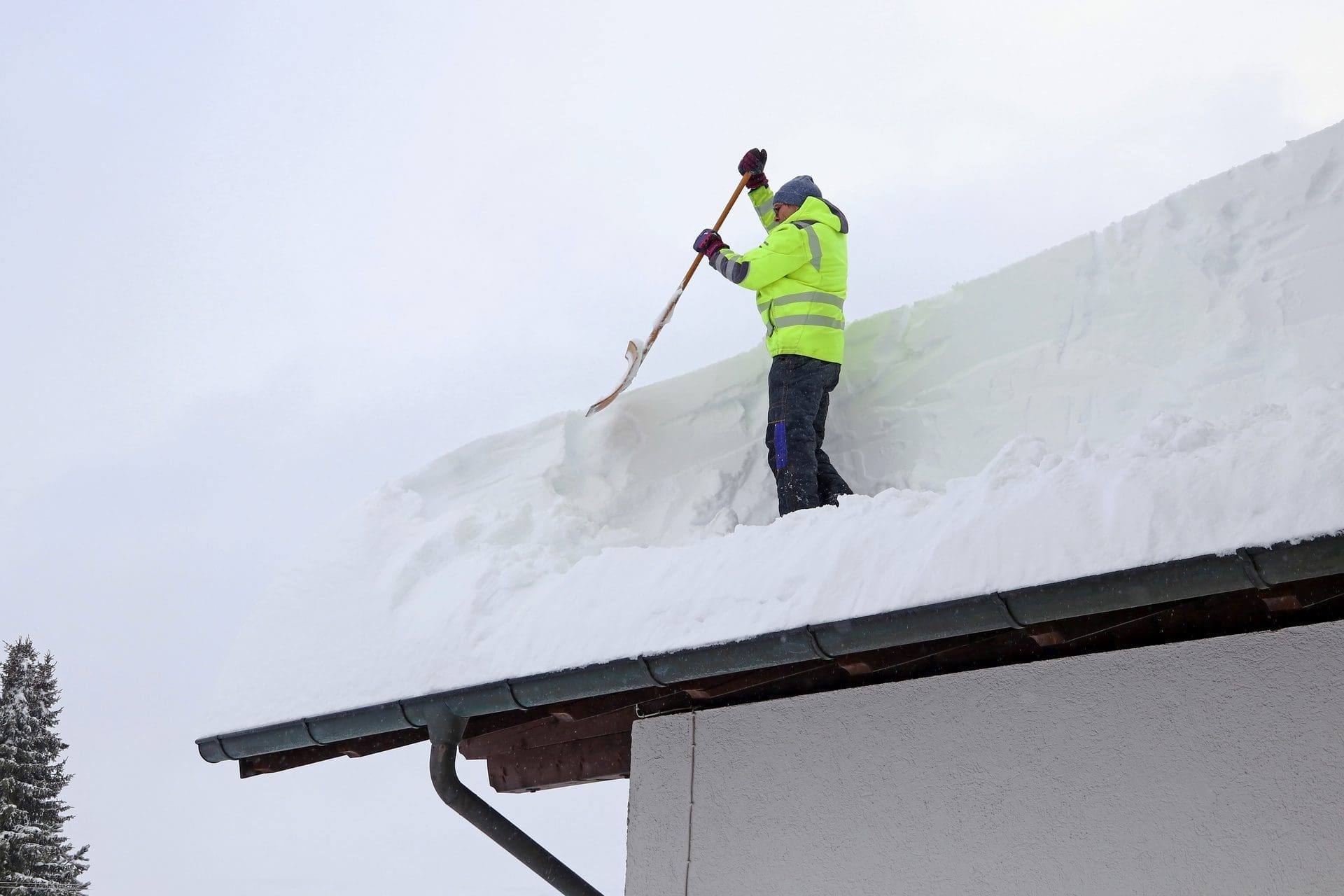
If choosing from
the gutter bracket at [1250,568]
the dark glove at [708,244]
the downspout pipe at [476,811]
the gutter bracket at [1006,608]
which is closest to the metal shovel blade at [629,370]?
the dark glove at [708,244]

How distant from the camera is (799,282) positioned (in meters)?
4.65

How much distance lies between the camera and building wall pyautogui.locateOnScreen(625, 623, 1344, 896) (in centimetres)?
238

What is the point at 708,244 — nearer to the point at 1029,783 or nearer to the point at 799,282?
the point at 799,282

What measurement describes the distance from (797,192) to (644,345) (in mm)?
907

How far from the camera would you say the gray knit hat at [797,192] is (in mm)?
4957

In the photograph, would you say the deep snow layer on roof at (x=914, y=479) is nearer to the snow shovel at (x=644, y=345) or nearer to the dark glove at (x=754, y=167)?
the snow shovel at (x=644, y=345)

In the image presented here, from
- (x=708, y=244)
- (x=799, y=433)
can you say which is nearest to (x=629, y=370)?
(x=708, y=244)

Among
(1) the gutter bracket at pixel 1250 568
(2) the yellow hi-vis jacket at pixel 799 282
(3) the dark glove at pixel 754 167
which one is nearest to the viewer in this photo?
(1) the gutter bracket at pixel 1250 568

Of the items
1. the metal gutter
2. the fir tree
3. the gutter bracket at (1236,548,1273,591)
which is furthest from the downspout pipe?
the fir tree

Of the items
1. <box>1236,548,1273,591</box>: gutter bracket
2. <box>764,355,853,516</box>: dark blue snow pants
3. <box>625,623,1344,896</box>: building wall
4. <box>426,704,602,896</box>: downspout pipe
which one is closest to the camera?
<box>1236,548,1273,591</box>: gutter bracket

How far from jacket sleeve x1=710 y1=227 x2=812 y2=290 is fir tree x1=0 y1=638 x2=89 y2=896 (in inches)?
657

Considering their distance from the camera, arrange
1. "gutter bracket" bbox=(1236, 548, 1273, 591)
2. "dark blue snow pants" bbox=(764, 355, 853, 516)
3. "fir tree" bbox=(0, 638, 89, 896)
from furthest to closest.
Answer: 1. "fir tree" bbox=(0, 638, 89, 896)
2. "dark blue snow pants" bbox=(764, 355, 853, 516)
3. "gutter bracket" bbox=(1236, 548, 1273, 591)

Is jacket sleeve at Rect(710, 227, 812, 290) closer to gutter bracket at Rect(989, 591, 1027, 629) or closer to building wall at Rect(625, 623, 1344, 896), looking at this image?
building wall at Rect(625, 623, 1344, 896)

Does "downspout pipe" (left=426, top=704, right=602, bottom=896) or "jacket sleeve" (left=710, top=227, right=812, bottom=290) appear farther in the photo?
"jacket sleeve" (left=710, top=227, right=812, bottom=290)
